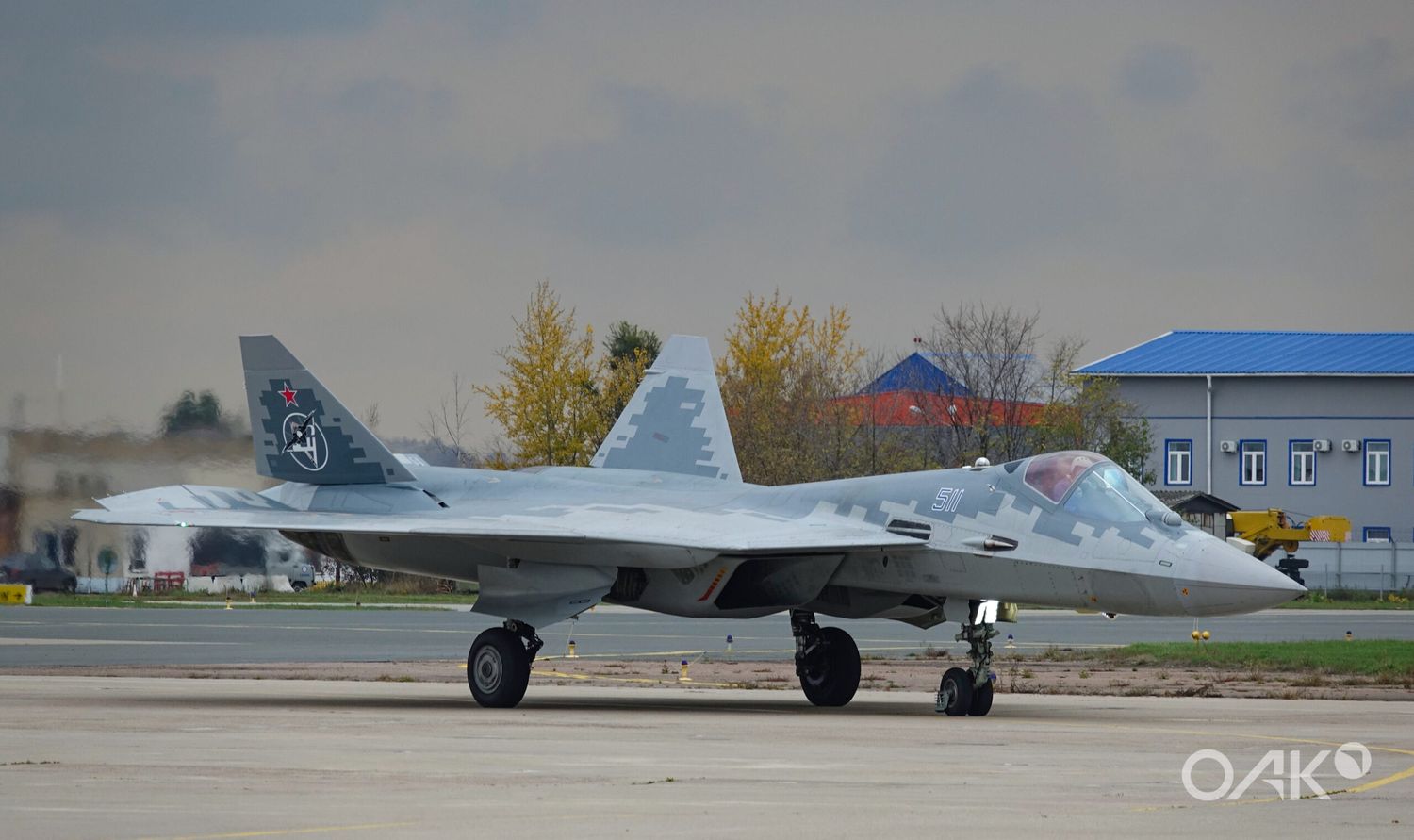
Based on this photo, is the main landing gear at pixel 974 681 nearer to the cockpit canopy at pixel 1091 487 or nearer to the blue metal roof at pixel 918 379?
the cockpit canopy at pixel 1091 487

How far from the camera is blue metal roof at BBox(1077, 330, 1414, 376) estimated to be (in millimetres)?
71375

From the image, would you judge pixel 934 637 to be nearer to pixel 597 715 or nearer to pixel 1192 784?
pixel 597 715

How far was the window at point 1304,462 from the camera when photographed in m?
71.2

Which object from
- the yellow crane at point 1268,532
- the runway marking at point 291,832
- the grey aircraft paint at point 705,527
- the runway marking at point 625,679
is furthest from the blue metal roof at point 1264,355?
the runway marking at point 291,832

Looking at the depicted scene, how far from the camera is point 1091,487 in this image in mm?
16594

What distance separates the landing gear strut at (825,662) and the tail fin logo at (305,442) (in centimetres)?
549

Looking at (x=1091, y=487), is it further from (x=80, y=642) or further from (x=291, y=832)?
(x=80, y=642)

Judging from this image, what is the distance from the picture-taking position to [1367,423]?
70.9m

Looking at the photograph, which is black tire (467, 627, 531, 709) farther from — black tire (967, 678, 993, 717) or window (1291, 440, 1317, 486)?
window (1291, 440, 1317, 486)

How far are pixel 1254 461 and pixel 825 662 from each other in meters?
56.4

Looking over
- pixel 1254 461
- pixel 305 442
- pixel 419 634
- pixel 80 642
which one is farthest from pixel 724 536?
pixel 1254 461

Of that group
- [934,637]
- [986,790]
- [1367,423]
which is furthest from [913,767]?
[1367,423]

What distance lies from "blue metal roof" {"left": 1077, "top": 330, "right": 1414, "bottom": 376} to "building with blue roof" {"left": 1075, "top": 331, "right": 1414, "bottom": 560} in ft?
0.35

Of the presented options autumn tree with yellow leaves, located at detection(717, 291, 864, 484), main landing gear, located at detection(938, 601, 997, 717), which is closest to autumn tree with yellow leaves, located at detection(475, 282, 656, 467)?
autumn tree with yellow leaves, located at detection(717, 291, 864, 484)
